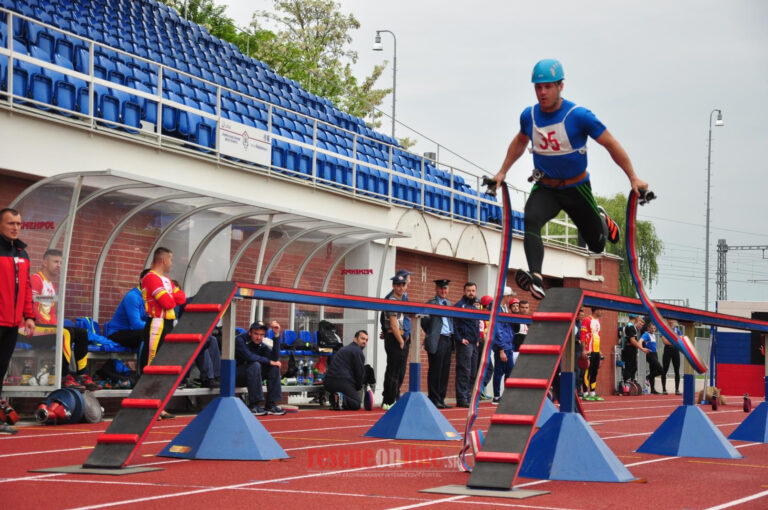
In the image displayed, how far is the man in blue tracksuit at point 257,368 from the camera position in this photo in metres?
13.8

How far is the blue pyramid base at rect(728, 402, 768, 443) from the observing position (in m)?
11.1

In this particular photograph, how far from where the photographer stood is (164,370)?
7.30 meters

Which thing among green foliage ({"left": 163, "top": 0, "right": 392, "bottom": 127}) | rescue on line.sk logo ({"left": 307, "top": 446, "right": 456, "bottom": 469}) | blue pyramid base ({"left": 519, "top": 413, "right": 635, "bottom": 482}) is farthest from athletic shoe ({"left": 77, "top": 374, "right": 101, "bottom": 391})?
green foliage ({"left": 163, "top": 0, "right": 392, "bottom": 127})

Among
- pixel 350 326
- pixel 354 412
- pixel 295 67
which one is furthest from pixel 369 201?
pixel 295 67

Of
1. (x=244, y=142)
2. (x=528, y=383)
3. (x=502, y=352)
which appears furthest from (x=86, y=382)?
(x=502, y=352)

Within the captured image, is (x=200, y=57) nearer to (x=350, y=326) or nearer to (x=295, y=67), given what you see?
(x=350, y=326)

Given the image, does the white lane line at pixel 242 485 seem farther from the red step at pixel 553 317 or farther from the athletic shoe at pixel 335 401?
the athletic shoe at pixel 335 401

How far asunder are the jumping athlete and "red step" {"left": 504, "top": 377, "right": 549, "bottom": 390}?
2.69 feet

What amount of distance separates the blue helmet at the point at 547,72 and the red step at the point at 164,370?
342cm

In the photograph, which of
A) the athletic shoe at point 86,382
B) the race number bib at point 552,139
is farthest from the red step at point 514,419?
the athletic shoe at point 86,382

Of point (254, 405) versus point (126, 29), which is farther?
point (126, 29)

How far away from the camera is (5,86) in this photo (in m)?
13.4

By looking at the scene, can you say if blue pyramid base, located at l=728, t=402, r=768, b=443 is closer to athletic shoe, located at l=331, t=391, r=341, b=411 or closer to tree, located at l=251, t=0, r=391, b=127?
athletic shoe, located at l=331, t=391, r=341, b=411

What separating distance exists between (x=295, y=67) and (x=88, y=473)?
4121 centimetres
